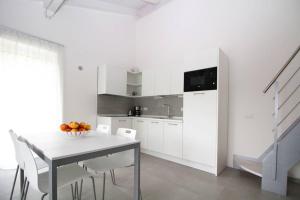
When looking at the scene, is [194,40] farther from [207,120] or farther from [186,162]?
[186,162]

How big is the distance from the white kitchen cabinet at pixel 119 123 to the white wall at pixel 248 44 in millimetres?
2219

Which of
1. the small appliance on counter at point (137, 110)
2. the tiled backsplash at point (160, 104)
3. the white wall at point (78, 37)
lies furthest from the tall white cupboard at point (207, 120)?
the white wall at point (78, 37)

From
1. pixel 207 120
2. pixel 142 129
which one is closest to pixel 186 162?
pixel 207 120

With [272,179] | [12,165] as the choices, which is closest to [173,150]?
[272,179]

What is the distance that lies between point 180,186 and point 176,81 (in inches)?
82.1

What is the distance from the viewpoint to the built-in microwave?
273cm

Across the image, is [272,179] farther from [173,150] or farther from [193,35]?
[193,35]

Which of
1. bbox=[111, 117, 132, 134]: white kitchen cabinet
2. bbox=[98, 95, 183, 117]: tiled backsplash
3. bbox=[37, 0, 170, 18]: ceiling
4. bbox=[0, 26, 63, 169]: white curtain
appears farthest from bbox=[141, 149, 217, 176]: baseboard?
bbox=[37, 0, 170, 18]: ceiling

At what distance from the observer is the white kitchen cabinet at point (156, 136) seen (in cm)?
350

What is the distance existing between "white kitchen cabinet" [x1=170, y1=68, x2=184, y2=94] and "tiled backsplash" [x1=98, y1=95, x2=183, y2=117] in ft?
1.17

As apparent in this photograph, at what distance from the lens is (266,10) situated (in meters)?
2.77

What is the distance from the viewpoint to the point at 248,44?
2.92 m

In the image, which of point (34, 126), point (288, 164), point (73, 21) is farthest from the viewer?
point (73, 21)

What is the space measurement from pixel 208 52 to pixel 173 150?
6.55 feet
